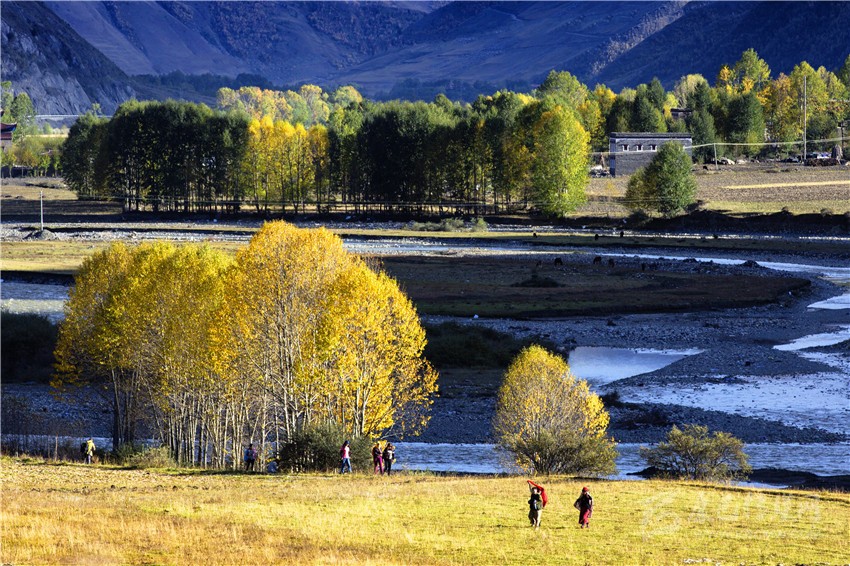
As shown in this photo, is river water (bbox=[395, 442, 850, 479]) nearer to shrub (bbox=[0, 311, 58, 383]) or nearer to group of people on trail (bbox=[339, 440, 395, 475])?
group of people on trail (bbox=[339, 440, 395, 475])

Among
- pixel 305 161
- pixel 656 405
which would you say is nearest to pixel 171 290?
pixel 656 405

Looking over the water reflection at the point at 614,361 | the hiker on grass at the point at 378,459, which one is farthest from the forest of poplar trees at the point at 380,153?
the hiker on grass at the point at 378,459

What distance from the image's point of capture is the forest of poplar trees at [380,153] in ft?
513

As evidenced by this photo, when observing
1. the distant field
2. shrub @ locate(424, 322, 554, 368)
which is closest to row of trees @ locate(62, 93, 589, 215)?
the distant field

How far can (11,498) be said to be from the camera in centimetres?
3325

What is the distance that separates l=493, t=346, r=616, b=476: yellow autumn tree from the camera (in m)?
42.7

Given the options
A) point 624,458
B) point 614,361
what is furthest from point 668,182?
point 624,458

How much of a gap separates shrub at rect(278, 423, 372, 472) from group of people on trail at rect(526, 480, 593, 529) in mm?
12957

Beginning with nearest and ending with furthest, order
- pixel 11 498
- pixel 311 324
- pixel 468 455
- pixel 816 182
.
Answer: pixel 11 498 < pixel 311 324 < pixel 468 455 < pixel 816 182

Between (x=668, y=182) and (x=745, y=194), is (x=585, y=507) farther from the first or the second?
(x=745, y=194)

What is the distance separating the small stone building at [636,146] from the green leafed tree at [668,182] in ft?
91.7

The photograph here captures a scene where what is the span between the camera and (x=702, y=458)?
143 ft

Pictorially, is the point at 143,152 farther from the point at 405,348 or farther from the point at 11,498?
the point at 11,498

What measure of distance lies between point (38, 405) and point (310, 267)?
18.8m
